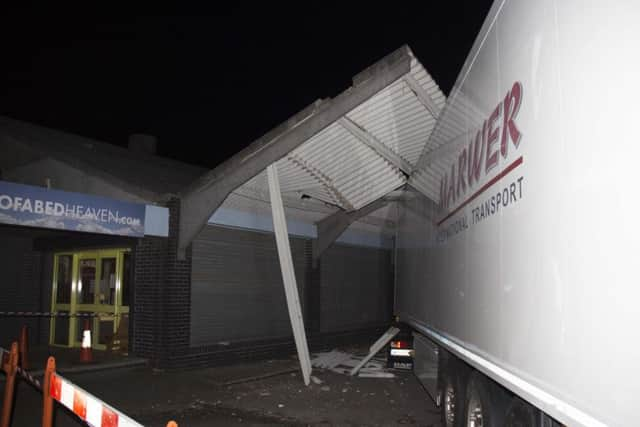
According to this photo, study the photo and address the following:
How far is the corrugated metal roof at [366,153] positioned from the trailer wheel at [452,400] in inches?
130

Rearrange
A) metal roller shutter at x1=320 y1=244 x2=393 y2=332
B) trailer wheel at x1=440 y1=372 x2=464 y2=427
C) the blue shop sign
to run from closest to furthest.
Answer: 1. trailer wheel at x1=440 y1=372 x2=464 y2=427
2. the blue shop sign
3. metal roller shutter at x1=320 y1=244 x2=393 y2=332

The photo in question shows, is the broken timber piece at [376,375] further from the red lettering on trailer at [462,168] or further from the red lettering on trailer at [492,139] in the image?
the red lettering on trailer at [492,139]

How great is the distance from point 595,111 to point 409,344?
339 inches

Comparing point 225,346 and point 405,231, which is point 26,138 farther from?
point 405,231

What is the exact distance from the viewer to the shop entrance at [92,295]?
1301 cm

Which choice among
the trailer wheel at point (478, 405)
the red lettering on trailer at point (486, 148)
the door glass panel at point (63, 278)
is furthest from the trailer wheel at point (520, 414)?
the door glass panel at point (63, 278)

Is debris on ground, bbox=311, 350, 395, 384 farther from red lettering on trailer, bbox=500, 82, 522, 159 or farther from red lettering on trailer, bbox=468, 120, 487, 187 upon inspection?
red lettering on trailer, bbox=500, 82, 522, 159

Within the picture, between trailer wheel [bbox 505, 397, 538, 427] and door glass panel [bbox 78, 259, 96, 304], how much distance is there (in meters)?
11.8

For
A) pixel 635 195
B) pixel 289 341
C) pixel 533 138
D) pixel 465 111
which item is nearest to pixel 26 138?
pixel 289 341

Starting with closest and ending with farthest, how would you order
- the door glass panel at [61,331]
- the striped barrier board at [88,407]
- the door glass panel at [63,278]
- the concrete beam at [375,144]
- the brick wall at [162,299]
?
1. the striped barrier board at [88,407]
2. the concrete beam at [375,144]
3. the brick wall at [162,299]
4. the door glass panel at [61,331]
5. the door glass panel at [63,278]

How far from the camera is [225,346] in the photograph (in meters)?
12.7

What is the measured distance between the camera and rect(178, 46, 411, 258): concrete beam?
9.59 metres

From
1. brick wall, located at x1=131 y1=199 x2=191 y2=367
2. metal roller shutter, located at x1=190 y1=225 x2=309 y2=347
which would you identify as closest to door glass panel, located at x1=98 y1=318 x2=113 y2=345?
brick wall, located at x1=131 y1=199 x2=191 y2=367

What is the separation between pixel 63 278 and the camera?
47.0 feet
